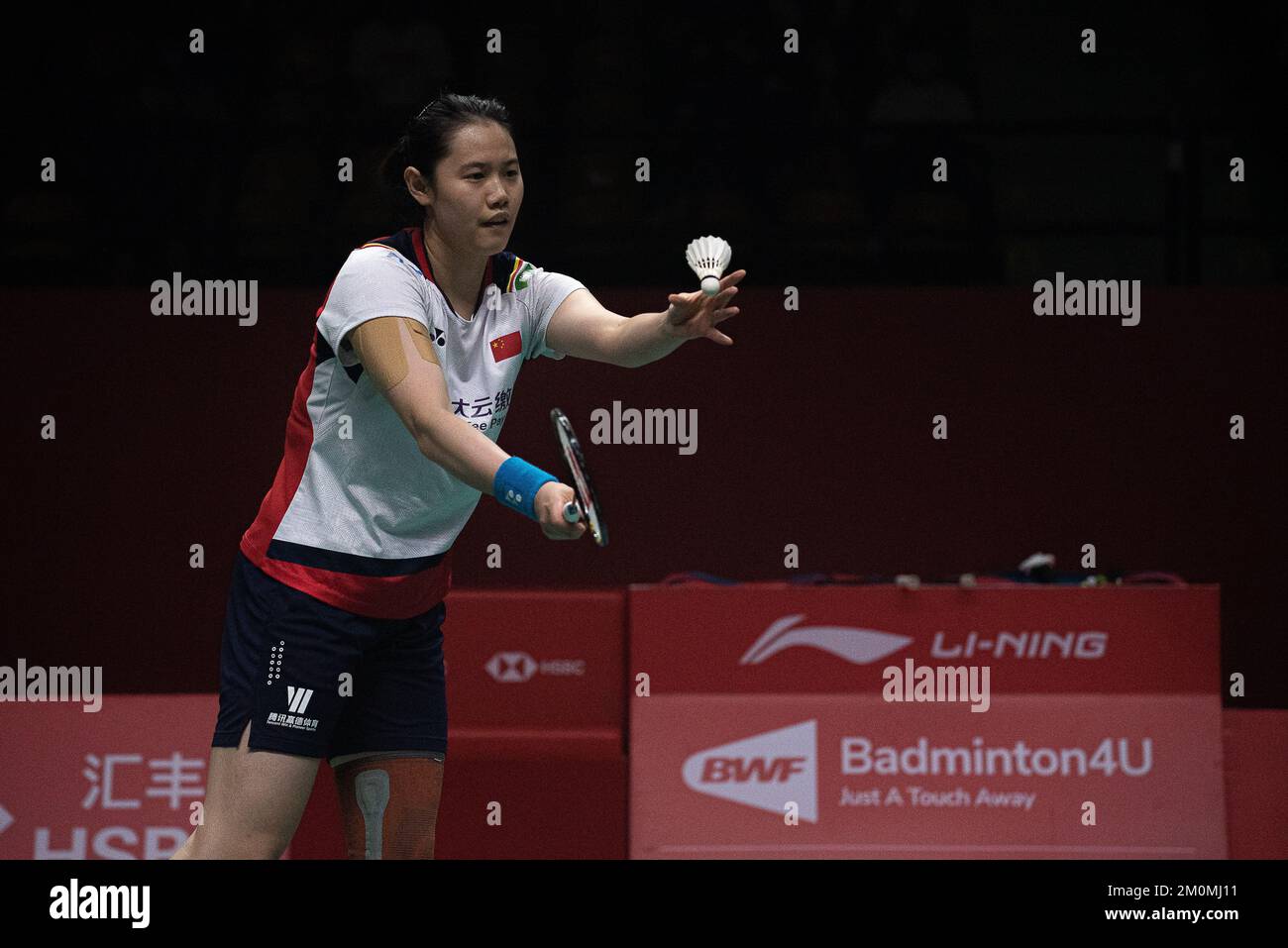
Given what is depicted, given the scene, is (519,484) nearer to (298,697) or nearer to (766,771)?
(298,697)

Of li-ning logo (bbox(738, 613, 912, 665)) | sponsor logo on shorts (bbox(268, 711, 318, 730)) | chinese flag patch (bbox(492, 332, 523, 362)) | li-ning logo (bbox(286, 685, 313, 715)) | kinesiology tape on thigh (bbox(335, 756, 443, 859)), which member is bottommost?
kinesiology tape on thigh (bbox(335, 756, 443, 859))

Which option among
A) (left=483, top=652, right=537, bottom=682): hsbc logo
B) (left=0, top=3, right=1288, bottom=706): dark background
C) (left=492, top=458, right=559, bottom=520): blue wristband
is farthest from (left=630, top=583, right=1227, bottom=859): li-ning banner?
(left=492, top=458, right=559, bottom=520): blue wristband

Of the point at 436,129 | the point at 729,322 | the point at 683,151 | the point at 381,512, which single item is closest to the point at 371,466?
the point at 381,512

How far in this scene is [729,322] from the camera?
5.56 meters

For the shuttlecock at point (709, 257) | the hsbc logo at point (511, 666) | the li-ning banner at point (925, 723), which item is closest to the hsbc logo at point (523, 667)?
the hsbc logo at point (511, 666)

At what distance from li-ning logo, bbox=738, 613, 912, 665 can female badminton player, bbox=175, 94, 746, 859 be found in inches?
81.4

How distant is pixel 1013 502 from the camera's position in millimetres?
5617

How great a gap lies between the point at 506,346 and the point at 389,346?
1.11 feet

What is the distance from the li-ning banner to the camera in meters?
4.71

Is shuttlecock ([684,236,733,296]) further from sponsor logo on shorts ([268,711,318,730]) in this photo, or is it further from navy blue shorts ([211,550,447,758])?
sponsor logo on shorts ([268,711,318,730])

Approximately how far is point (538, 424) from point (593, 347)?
110 inches

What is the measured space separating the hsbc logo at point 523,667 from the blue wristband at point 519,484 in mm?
2604

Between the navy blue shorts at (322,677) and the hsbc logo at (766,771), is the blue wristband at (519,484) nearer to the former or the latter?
the navy blue shorts at (322,677)

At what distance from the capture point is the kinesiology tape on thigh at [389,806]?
2789 millimetres
